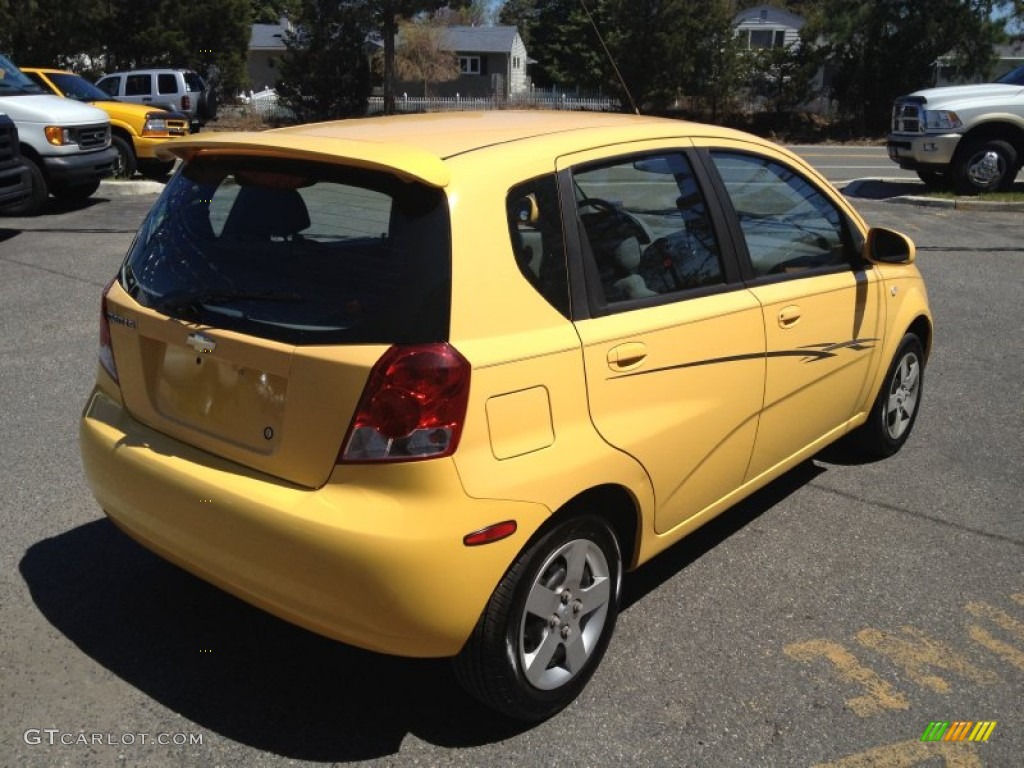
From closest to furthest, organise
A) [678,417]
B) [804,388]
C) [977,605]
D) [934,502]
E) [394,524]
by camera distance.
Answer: [394,524]
[678,417]
[977,605]
[804,388]
[934,502]

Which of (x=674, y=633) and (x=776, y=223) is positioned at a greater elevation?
(x=776, y=223)

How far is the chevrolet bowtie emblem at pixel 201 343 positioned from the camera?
2.81 metres

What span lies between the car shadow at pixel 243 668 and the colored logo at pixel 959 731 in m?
1.26

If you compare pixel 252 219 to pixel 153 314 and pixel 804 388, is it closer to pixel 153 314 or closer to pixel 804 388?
pixel 153 314

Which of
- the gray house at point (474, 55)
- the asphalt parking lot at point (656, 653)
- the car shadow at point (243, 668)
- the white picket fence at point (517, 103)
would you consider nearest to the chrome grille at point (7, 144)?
the asphalt parking lot at point (656, 653)

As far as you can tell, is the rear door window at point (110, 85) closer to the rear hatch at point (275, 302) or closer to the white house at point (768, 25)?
the rear hatch at point (275, 302)

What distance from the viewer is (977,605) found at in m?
3.72

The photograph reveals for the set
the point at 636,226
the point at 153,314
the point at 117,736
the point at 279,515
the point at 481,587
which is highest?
the point at 636,226

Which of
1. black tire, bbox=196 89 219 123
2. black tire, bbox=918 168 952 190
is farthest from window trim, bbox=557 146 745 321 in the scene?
black tire, bbox=196 89 219 123

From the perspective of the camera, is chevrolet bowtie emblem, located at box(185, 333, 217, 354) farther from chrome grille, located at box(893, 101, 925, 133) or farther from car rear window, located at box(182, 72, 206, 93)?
car rear window, located at box(182, 72, 206, 93)

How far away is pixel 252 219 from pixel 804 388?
2332 mm

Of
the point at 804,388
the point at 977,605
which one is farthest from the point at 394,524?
the point at 977,605

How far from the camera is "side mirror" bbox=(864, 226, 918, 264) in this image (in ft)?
14.5

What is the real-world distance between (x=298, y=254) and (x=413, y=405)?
64cm
